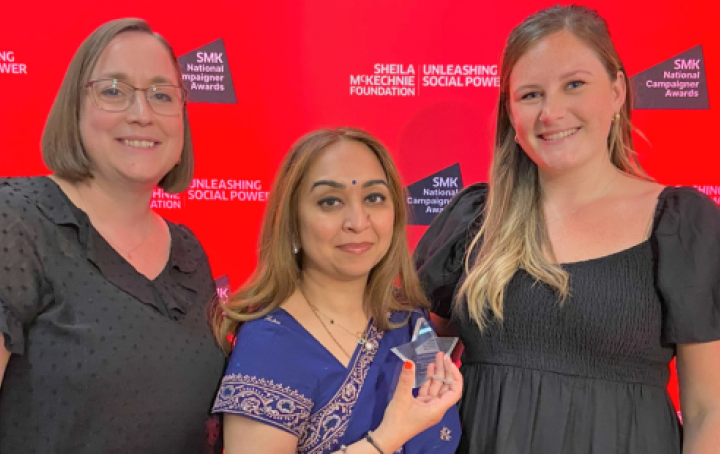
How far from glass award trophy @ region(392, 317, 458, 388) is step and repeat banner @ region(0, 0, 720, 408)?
1.21m

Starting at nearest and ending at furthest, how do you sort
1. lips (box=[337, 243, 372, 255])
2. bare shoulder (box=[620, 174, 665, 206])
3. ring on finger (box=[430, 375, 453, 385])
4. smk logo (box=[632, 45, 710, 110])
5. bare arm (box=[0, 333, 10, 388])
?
bare arm (box=[0, 333, 10, 388]) < ring on finger (box=[430, 375, 453, 385]) < lips (box=[337, 243, 372, 255]) < bare shoulder (box=[620, 174, 665, 206]) < smk logo (box=[632, 45, 710, 110])

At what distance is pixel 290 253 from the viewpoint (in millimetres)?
1830

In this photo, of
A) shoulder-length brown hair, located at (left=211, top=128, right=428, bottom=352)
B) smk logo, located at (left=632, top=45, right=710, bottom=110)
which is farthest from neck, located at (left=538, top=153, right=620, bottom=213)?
smk logo, located at (left=632, top=45, right=710, bottom=110)

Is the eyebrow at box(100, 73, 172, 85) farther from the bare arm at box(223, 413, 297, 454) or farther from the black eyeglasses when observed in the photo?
the bare arm at box(223, 413, 297, 454)

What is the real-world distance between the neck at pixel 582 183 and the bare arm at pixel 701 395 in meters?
0.49

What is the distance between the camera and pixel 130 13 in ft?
9.52

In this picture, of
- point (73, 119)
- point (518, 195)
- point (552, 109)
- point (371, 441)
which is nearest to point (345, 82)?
point (518, 195)

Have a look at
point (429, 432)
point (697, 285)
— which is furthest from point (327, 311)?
point (697, 285)

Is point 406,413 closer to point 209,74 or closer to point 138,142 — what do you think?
point 138,142

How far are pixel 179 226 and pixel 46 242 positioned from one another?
571 mm

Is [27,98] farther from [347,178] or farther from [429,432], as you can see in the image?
[429,432]

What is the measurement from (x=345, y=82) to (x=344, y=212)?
127cm

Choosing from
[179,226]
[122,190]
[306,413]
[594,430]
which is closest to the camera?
[306,413]

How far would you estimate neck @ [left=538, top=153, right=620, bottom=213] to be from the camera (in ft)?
6.38
